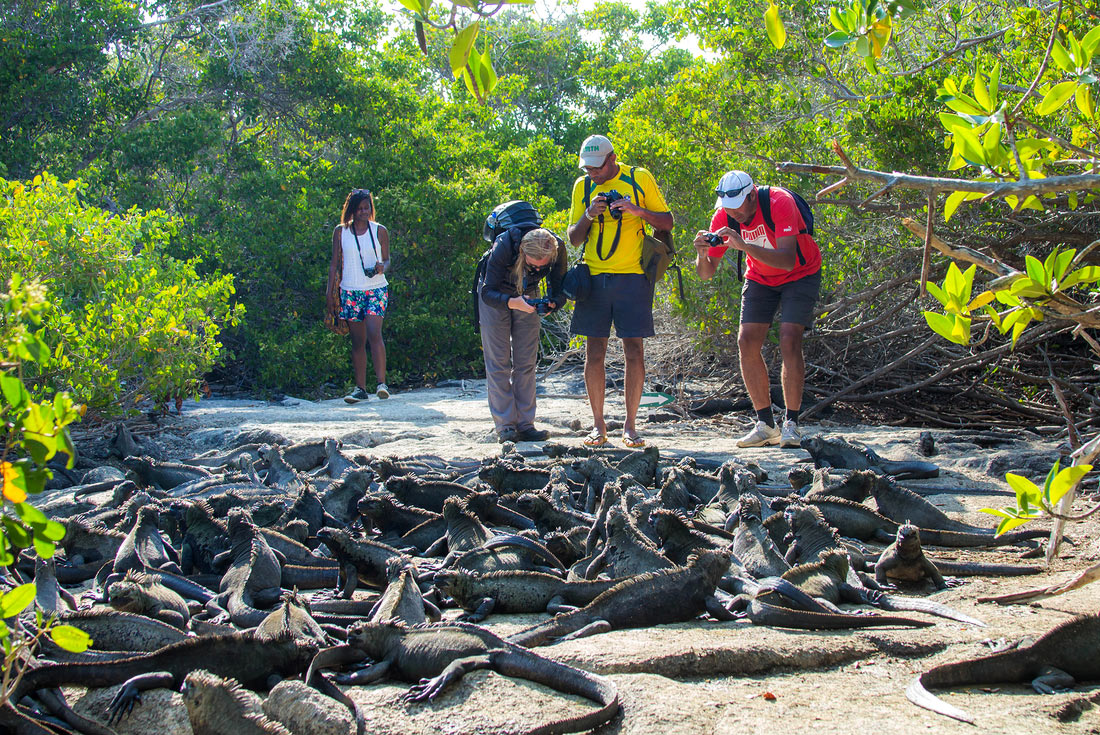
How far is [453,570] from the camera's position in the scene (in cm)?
365

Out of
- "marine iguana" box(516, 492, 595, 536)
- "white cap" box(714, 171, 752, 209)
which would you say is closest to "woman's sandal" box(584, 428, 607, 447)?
"white cap" box(714, 171, 752, 209)

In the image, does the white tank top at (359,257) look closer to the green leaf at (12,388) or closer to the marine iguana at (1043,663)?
the marine iguana at (1043,663)

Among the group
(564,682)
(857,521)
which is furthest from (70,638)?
(857,521)

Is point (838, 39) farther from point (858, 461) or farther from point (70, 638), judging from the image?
point (858, 461)

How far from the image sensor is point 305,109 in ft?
41.8

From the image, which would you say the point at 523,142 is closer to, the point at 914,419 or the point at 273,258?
the point at 273,258

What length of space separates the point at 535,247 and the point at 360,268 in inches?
116

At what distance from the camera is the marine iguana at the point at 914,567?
361cm

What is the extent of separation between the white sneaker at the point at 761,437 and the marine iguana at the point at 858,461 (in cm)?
77

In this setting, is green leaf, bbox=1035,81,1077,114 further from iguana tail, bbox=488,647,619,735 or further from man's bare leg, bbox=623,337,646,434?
man's bare leg, bbox=623,337,646,434

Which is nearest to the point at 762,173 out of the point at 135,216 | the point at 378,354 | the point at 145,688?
the point at 378,354

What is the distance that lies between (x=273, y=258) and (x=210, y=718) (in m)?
9.57

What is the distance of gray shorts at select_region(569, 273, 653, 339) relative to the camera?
6.66 meters

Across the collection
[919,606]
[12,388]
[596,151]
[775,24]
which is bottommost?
[919,606]
